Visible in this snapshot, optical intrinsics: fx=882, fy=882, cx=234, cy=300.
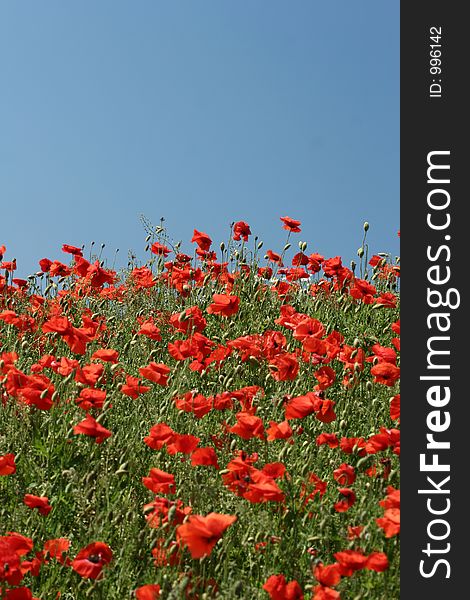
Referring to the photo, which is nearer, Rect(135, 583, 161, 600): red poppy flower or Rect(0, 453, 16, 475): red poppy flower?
Rect(135, 583, 161, 600): red poppy flower

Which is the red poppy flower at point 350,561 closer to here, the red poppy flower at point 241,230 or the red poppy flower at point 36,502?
the red poppy flower at point 36,502

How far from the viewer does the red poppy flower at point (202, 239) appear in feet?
21.2

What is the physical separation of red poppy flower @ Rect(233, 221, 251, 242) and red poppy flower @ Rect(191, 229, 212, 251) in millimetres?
262

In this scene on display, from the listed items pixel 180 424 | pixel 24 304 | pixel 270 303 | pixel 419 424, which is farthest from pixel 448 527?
pixel 24 304

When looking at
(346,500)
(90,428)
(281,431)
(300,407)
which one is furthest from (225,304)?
(346,500)

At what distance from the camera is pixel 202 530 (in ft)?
8.34

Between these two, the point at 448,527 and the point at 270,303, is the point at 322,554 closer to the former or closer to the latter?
the point at 448,527

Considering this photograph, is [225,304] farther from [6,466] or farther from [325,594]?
[325,594]

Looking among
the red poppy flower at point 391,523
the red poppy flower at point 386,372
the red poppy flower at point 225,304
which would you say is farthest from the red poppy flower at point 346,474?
the red poppy flower at point 225,304

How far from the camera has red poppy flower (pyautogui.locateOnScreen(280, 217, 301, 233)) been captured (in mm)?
6496

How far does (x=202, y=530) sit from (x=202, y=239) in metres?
4.09

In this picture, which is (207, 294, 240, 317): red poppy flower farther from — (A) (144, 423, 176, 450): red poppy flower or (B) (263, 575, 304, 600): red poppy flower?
(B) (263, 575, 304, 600): red poppy flower

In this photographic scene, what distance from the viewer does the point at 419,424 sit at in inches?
133

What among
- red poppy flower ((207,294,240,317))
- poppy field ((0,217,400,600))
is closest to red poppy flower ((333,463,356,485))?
poppy field ((0,217,400,600))
